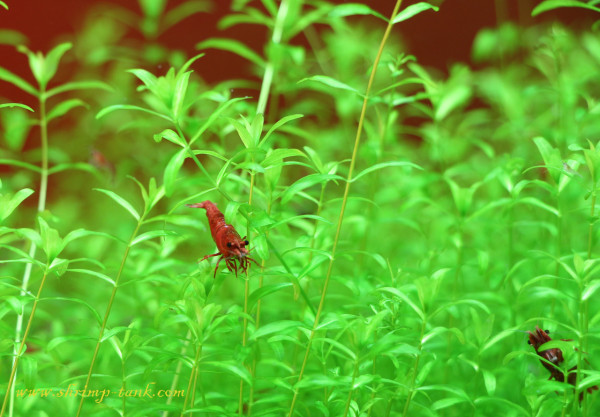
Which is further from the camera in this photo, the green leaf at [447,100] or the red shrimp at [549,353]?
the green leaf at [447,100]

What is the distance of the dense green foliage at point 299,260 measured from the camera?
2.94ft

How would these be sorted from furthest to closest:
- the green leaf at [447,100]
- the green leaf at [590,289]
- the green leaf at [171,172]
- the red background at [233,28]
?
the red background at [233,28] → the green leaf at [447,100] → the green leaf at [590,289] → the green leaf at [171,172]

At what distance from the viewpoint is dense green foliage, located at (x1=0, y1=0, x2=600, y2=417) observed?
2.94 ft

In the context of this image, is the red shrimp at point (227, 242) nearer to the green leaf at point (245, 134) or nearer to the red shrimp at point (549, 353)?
the green leaf at point (245, 134)

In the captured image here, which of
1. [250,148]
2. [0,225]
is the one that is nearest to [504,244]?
[250,148]

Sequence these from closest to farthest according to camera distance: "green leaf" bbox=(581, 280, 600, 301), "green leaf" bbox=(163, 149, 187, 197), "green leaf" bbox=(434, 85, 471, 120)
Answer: "green leaf" bbox=(163, 149, 187, 197) → "green leaf" bbox=(581, 280, 600, 301) → "green leaf" bbox=(434, 85, 471, 120)

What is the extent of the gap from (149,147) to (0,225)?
1.20 m

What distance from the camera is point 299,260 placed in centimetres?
120

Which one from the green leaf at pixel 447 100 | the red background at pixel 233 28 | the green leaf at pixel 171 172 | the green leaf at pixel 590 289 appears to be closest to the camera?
the green leaf at pixel 171 172

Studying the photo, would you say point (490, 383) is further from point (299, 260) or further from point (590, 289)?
point (299, 260)

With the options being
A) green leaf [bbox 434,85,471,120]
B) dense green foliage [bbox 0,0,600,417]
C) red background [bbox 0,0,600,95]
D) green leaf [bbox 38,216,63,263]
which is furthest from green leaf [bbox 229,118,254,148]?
red background [bbox 0,0,600,95]

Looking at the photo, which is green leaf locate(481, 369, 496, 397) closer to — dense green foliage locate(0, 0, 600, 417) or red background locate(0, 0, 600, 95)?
dense green foliage locate(0, 0, 600, 417)

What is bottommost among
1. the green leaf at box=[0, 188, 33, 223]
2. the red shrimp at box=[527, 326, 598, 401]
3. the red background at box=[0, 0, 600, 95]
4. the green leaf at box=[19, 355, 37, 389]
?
the red shrimp at box=[527, 326, 598, 401]

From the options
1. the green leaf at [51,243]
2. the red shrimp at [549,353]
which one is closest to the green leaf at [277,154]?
the green leaf at [51,243]
